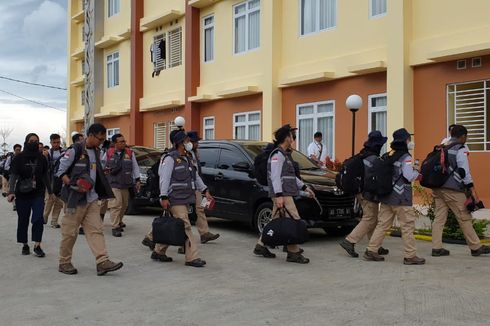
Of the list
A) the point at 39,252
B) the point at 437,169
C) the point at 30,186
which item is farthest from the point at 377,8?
the point at 39,252

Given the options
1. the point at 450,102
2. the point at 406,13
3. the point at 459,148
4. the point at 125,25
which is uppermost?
the point at 125,25

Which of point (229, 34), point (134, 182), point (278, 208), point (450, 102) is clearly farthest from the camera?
point (229, 34)

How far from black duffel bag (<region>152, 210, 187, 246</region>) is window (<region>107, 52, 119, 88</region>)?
73.8ft

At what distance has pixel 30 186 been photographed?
910cm

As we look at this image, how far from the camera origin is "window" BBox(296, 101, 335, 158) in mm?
17594

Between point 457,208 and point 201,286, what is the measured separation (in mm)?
4055

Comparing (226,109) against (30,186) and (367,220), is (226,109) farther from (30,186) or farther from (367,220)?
(367,220)

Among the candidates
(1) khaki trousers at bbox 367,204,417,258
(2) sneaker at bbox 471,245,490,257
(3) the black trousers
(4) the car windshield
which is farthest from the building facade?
(3) the black trousers

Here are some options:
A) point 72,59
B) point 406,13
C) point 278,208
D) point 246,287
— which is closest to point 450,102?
point 406,13

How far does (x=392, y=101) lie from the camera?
592 inches

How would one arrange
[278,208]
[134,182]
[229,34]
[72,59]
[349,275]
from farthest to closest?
1. [72,59]
2. [229,34]
3. [134,182]
4. [278,208]
5. [349,275]

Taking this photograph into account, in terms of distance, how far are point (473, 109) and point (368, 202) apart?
641cm

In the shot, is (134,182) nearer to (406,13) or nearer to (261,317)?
(261,317)

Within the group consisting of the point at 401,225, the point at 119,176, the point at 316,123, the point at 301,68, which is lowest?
the point at 401,225
